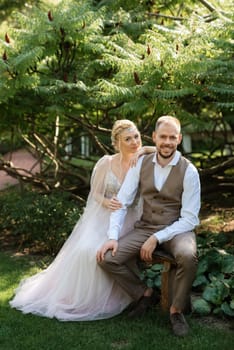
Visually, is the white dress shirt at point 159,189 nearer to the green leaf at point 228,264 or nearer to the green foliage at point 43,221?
the green leaf at point 228,264

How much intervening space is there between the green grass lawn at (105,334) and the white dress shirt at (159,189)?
70 centimetres

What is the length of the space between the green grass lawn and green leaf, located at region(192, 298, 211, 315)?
0.08 meters

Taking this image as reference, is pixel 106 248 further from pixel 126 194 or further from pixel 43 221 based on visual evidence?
pixel 43 221

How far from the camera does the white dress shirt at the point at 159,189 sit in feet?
14.1

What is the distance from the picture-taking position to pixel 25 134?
8.09m

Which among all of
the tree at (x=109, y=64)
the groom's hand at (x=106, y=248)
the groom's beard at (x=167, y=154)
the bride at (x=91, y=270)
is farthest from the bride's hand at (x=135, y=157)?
the tree at (x=109, y=64)

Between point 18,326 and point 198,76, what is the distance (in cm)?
301

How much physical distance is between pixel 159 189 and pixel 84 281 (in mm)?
1058

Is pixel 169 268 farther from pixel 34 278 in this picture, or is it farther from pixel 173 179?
pixel 34 278

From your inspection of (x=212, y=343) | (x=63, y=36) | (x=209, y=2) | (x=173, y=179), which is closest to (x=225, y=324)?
(x=212, y=343)

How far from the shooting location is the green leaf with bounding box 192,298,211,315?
4492 mm

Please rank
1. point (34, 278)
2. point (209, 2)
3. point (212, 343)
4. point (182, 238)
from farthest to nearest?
1. point (209, 2)
2. point (34, 278)
3. point (182, 238)
4. point (212, 343)

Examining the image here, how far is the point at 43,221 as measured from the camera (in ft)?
21.9

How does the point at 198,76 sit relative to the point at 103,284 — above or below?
above
